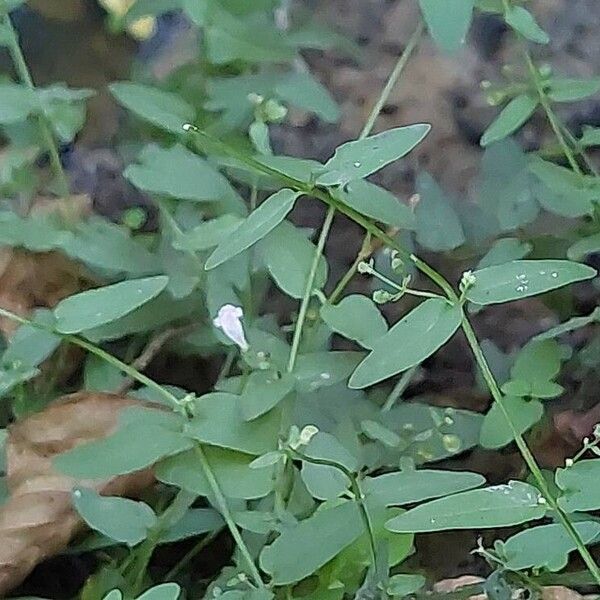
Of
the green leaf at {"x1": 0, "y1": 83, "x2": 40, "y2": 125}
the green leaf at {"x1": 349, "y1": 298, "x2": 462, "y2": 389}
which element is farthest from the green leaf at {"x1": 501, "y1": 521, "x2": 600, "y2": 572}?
the green leaf at {"x1": 0, "y1": 83, "x2": 40, "y2": 125}

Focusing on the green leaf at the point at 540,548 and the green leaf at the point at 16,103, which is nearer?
the green leaf at the point at 540,548

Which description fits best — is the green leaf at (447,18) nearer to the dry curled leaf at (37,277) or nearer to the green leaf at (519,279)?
the green leaf at (519,279)

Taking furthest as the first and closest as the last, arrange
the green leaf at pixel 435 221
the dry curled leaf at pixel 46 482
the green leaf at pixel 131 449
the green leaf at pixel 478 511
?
the green leaf at pixel 435 221
the dry curled leaf at pixel 46 482
the green leaf at pixel 131 449
the green leaf at pixel 478 511

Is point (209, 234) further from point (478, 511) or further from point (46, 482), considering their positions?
point (478, 511)

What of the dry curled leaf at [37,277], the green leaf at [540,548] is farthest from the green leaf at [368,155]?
the dry curled leaf at [37,277]

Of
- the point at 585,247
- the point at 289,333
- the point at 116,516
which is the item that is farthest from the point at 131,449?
the point at 585,247

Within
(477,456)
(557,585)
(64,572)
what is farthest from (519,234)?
(64,572)
